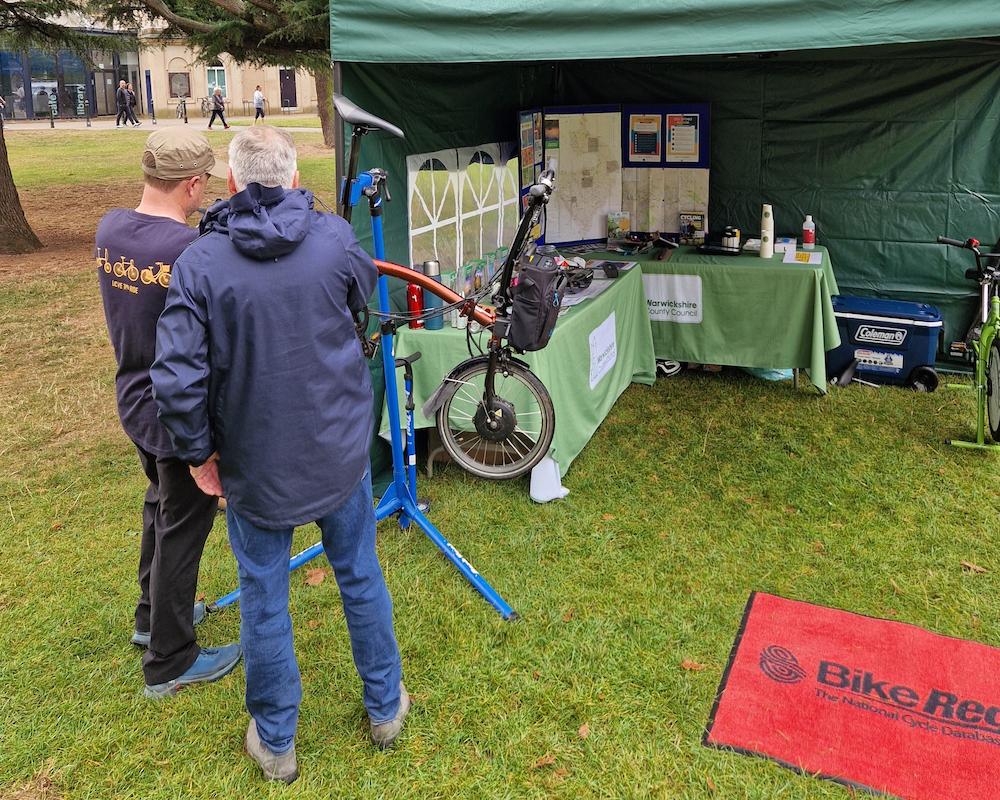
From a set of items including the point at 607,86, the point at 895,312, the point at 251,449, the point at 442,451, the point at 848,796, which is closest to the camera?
the point at 251,449

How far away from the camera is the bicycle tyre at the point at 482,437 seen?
3.37 m

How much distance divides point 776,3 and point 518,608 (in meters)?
2.16

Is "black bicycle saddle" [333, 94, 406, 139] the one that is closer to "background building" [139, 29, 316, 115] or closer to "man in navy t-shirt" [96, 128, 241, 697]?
"man in navy t-shirt" [96, 128, 241, 697]

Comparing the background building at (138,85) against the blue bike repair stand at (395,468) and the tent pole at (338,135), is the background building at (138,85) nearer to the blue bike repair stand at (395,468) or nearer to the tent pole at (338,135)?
the tent pole at (338,135)

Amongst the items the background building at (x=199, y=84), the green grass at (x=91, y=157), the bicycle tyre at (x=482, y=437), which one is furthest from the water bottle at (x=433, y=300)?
the background building at (x=199, y=84)

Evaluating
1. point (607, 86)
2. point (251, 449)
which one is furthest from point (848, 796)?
point (607, 86)

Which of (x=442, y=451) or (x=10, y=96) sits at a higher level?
(x=10, y=96)

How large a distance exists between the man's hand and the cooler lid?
4.23 metres

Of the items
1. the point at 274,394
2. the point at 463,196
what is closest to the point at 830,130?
the point at 463,196

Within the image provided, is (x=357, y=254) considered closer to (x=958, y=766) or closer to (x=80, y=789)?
(x=80, y=789)

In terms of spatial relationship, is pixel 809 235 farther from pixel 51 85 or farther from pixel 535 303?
pixel 51 85

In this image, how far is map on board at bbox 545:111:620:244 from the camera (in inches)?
217

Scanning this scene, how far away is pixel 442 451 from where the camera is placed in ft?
13.8

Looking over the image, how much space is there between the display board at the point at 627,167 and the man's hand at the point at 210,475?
12.1ft
